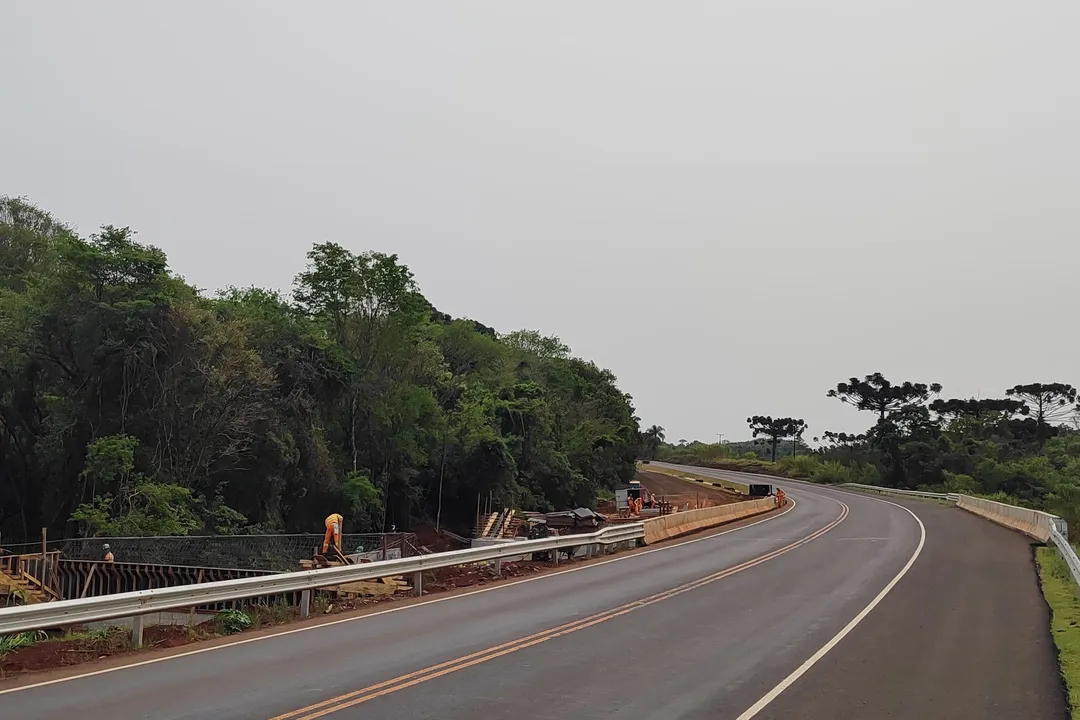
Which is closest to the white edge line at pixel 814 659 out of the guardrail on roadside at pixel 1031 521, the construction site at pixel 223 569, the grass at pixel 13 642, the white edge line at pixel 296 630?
the guardrail on roadside at pixel 1031 521

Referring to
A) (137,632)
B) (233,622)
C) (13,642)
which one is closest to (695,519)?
(233,622)

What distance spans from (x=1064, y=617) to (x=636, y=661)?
8.76 metres

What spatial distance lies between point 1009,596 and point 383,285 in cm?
4037

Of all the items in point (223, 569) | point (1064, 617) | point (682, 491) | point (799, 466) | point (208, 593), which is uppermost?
point (799, 466)

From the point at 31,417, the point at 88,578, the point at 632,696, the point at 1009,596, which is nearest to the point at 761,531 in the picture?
the point at 1009,596

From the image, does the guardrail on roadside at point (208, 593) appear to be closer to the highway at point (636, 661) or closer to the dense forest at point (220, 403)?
the highway at point (636, 661)

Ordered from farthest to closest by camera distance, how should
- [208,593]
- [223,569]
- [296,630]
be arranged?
[223,569]
[296,630]
[208,593]

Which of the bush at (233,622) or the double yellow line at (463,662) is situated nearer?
the double yellow line at (463,662)

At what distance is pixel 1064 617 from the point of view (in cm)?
1527

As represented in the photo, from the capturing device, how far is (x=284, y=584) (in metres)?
14.8

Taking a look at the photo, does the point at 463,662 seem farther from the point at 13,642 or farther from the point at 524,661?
the point at 13,642

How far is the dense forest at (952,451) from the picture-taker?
75125mm

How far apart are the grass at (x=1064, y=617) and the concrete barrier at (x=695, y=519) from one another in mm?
12018

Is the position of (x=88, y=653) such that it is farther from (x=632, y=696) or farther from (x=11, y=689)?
(x=632, y=696)
